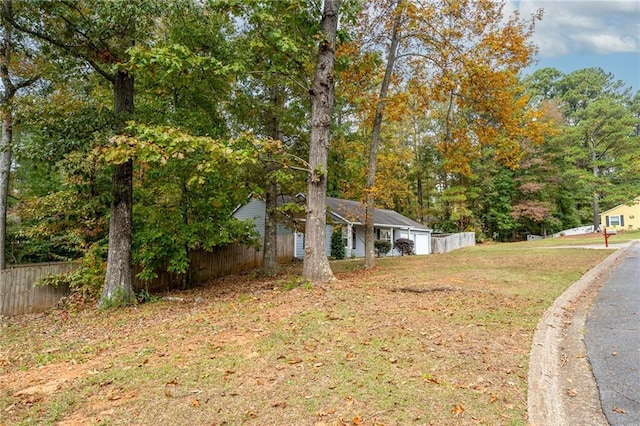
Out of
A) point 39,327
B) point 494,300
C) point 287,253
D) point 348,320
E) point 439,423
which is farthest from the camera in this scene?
point 287,253

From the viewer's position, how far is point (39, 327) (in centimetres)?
749

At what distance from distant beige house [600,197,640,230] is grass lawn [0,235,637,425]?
133 feet

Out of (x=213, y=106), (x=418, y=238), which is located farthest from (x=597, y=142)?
(x=213, y=106)

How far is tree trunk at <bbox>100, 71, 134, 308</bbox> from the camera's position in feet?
27.5

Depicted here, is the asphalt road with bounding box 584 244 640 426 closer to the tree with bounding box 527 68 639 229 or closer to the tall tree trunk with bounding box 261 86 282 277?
the tall tree trunk with bounding box 261 86 282 277

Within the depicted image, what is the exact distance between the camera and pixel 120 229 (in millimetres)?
8461

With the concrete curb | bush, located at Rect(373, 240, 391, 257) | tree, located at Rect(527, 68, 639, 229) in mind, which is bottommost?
the concrete curb

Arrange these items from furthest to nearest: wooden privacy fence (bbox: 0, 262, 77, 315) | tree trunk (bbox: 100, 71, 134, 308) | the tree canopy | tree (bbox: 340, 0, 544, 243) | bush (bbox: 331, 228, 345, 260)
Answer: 1. bush (bbox: 331, 228, 345, 260)
2. tree (bbox: 340, 0, 544, 243)
3. wooden privacy fence (bbox: 0, 262, 77, 315)
4. tree trunk (bbox: 100, 71, 134, 308)
5. the tree canopy

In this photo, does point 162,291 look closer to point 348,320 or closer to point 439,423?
point 348,320

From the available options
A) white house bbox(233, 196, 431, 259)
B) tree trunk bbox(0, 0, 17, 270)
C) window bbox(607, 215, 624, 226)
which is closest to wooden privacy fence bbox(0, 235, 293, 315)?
tree trunk bbox(0, 0, 17, 270)

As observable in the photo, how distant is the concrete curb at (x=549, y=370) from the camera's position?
2.81 meters

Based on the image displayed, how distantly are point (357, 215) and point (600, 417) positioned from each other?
11950 millimetres

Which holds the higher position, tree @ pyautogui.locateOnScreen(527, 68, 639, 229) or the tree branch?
tree @ pyautogui.locateOnScreen(527, 68, 639, 229)

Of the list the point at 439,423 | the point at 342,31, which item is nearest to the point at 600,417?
the point at 439,423
